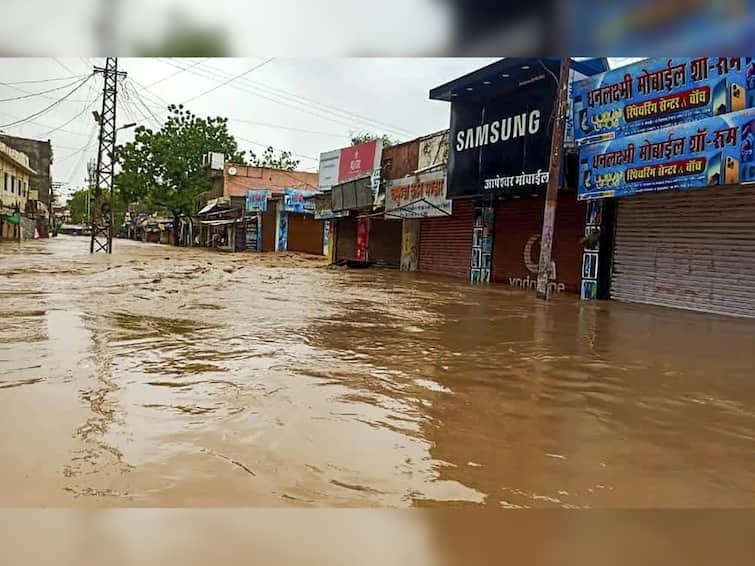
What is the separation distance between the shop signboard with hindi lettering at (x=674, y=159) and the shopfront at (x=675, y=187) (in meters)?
0.02

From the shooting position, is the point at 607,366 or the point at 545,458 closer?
the point at 545,458

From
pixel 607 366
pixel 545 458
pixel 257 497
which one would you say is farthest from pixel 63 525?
pixel 607 366

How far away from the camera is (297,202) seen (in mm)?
34344

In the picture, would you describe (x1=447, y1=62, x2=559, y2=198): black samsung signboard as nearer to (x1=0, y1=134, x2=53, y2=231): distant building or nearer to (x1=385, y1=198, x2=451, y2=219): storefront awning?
(x1=385, y1=198, x2=451, y2=219): storefront awning

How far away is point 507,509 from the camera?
2.45m

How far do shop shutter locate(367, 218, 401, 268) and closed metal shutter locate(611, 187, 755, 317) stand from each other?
37.3 ft

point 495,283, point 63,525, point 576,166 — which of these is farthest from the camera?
point 495,283

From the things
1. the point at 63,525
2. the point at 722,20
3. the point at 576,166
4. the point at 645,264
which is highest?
the point at 576,166

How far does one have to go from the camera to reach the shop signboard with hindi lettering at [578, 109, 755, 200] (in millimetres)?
9492

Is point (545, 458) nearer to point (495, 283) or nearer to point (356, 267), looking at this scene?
point (495, 283)

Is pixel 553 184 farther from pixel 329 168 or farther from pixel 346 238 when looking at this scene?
pixel 329 168

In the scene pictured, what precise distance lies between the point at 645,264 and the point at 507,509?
36.5 ft

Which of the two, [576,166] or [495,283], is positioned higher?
[576,166]

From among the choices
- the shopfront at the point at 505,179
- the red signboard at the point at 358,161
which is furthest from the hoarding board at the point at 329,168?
the shopfront at the point at 505,179
